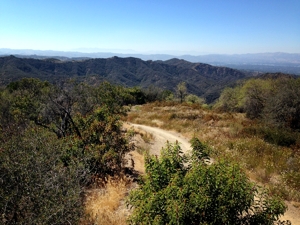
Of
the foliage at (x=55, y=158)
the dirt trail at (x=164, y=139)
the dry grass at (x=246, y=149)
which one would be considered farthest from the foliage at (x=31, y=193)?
the dirt trail at (x=164, y=139)

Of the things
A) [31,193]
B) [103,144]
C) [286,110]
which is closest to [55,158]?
[31,193]

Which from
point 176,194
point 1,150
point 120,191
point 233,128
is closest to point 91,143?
point 120,191

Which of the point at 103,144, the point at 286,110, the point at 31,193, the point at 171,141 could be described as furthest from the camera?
the point at 286,110

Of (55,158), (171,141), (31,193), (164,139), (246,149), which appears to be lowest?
(164,139)

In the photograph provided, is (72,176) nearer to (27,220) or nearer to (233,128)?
(27,220)

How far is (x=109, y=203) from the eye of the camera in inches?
321

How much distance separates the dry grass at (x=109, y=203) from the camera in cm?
708

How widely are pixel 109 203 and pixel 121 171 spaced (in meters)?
2.81

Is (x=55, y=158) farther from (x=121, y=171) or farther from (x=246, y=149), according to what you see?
(x=246, y=149)

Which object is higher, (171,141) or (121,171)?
(121,171)

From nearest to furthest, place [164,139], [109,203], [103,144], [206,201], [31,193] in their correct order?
[206,201] < [31,193] < [109,203] < [103,144] < [164,139]

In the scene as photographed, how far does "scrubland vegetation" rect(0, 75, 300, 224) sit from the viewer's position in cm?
421

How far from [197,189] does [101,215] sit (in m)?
4.51

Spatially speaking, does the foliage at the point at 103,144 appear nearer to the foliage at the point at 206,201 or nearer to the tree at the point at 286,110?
the foliage at the point at 206,201
